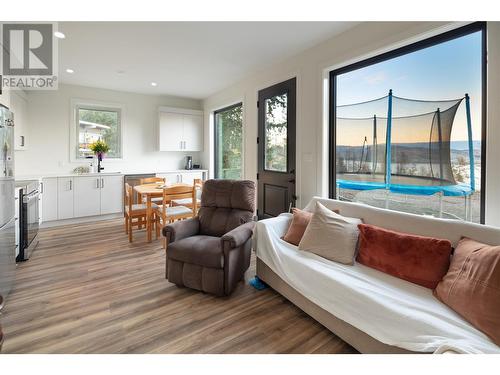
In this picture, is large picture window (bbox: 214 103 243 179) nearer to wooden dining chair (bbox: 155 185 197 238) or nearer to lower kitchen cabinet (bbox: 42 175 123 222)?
wooden dining chair (bbox: 155 185 197 238)

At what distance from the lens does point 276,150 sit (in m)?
4.05

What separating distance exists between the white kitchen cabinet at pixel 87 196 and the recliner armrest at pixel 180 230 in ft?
10.1

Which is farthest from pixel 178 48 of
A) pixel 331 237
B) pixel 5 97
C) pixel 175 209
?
pixel 331 237

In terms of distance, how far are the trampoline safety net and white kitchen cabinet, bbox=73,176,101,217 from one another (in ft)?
14.2

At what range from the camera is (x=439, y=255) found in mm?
1715

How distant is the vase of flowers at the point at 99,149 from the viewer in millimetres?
5191

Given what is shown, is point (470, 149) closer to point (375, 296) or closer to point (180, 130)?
point (375, 296)

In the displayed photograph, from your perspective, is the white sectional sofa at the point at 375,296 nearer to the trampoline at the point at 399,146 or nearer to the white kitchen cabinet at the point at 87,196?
the trampoline at the point at 399,146

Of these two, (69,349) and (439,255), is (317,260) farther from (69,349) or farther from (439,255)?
(69,349)

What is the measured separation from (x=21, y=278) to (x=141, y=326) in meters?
1.70

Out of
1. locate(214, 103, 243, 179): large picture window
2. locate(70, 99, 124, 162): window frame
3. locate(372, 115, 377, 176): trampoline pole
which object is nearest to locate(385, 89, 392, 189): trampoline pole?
locate(372, 115, 377, 176): trampoline pole

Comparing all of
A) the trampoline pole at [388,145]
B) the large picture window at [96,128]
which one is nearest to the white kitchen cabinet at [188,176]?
the large picture window at [96,128]

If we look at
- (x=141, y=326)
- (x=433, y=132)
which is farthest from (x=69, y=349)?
(x=433, y=132)

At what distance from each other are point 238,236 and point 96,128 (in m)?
4.67
